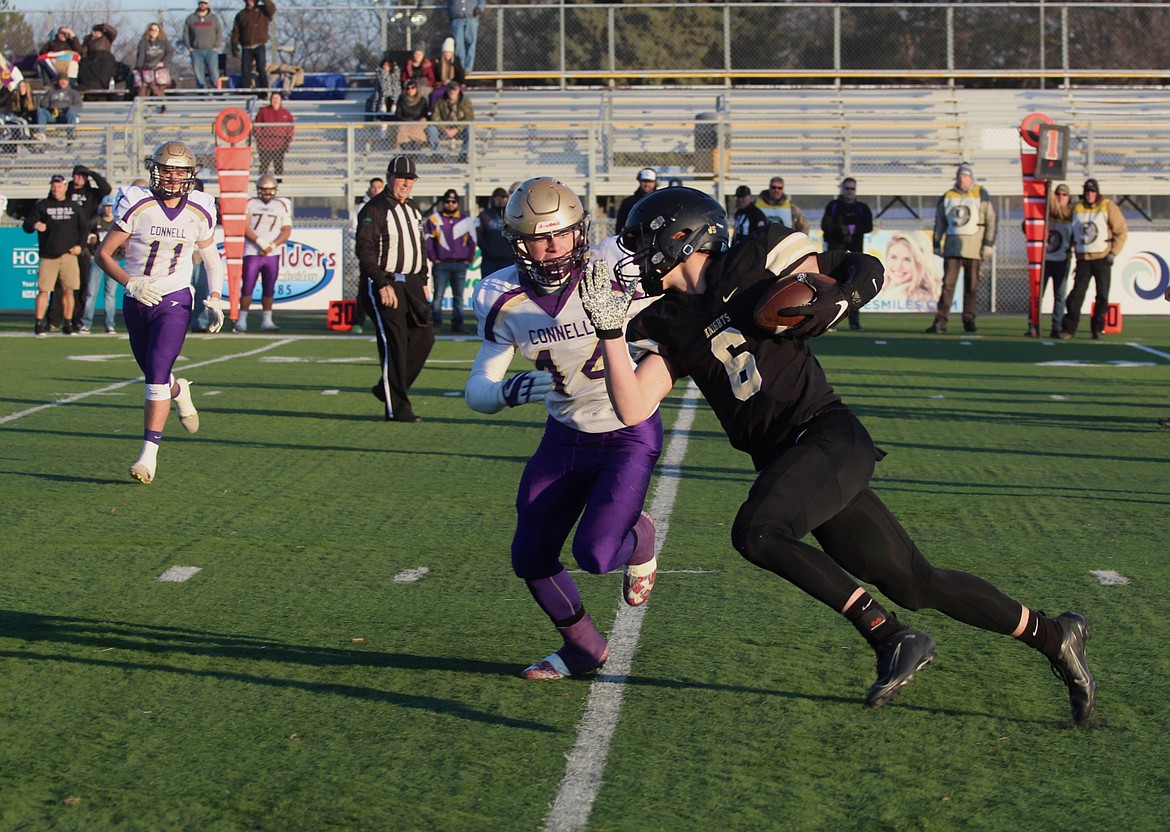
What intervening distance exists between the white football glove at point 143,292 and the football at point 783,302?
5.39 meters

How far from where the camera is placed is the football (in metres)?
4.21

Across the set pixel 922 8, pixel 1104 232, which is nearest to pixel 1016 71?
pixel 922 8

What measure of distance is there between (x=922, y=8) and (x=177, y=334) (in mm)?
23826

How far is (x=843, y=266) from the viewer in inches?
177

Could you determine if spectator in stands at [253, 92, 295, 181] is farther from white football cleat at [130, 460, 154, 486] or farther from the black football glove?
the black football glove

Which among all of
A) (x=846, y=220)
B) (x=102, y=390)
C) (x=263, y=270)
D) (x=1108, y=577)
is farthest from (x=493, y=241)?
(x=1108, y=577)

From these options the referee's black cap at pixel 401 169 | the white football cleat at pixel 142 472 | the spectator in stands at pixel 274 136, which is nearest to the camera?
the white football cleat at pixel 142 472

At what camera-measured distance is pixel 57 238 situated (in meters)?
19.1

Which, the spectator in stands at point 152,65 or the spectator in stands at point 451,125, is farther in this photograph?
the spectator in stands at point 152,65

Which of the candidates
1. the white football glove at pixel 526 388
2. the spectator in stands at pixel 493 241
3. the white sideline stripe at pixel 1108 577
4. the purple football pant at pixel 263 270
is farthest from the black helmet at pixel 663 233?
the purple football pant at pixel 263 270

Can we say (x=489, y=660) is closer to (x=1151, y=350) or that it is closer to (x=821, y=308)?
(x=821, y=308)

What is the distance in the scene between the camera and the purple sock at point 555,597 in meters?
4.91

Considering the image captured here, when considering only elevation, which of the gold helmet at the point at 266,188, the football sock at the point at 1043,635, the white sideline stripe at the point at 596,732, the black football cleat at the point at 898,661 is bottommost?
the white sideline stripe at the point at 596,732

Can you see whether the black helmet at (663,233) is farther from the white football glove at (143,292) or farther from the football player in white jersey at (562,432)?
the white football glove at (143,292)
